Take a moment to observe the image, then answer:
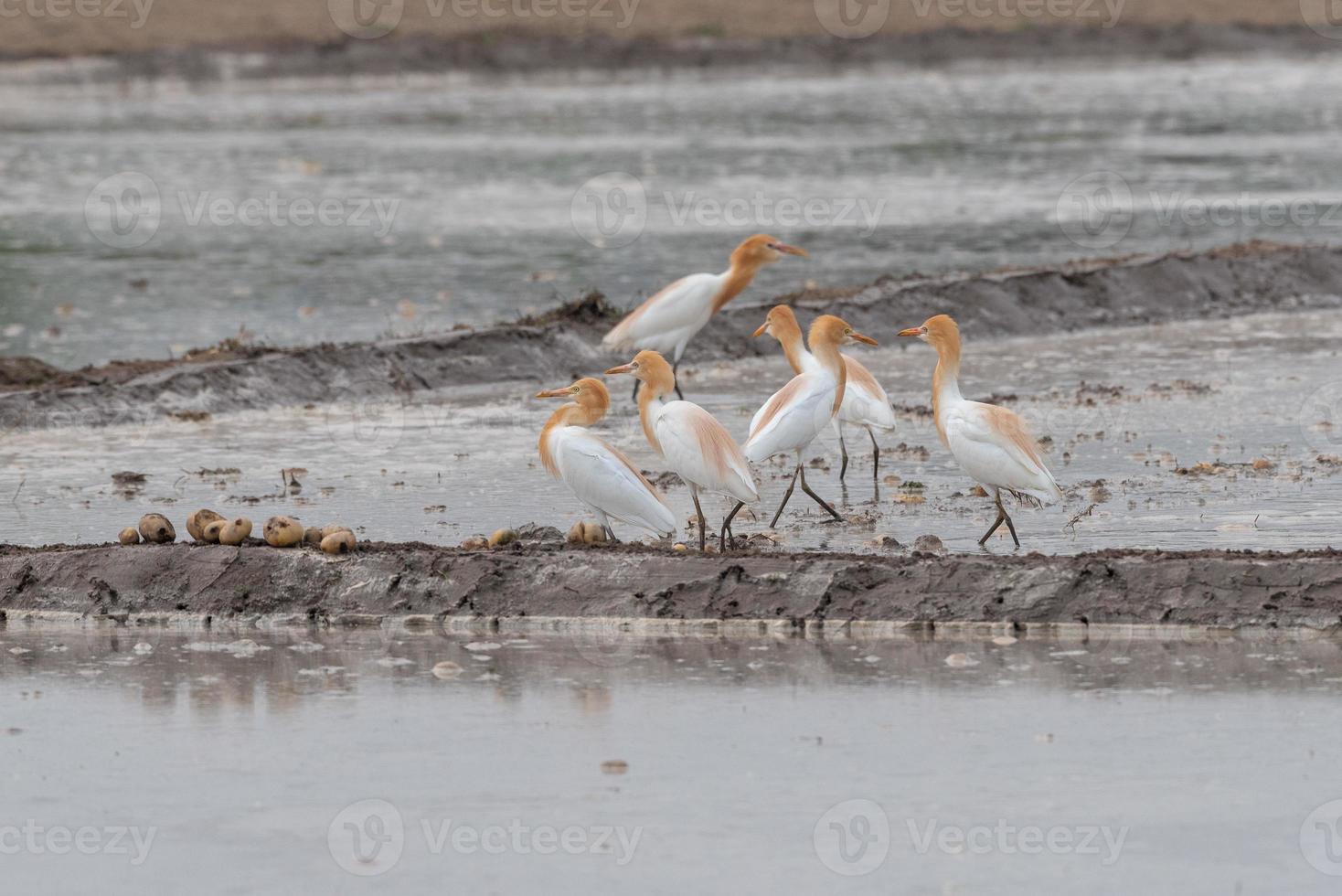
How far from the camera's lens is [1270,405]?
12.6 m

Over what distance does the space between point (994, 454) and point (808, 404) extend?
3.56 ft

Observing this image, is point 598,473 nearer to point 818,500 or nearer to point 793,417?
point 793,417

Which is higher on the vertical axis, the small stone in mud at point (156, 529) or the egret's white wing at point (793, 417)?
the egret's white wing at point (793, 417)

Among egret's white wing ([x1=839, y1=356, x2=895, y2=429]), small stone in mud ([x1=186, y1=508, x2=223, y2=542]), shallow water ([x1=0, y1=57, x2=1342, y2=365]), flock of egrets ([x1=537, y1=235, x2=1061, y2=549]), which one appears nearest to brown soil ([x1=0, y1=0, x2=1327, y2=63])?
shallow water ([x1=0, y1=57, x2=1342, y2=365])

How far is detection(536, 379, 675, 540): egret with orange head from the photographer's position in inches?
328

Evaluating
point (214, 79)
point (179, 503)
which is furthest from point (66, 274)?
point (214, 79)

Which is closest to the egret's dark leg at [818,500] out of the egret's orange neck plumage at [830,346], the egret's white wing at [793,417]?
the egret's white wing at [793,417]

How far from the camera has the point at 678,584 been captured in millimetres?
7980

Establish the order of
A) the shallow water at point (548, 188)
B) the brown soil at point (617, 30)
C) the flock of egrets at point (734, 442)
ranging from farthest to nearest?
the brown soil at point (617, 30) → the shallow water at point (548, 188) → the flock of egrets at point (734, 442)

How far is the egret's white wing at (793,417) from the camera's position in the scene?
30.7 feet

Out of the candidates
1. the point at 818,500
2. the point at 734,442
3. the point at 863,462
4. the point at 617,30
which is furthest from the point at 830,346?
the point at 617,30

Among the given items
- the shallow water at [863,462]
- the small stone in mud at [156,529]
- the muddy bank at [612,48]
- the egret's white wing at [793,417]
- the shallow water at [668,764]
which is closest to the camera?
the shallow water at [668,764]

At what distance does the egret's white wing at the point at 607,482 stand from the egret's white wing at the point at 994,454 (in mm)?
1345

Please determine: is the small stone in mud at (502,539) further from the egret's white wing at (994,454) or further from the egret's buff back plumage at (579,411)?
the egret's white wing at (994,454)
